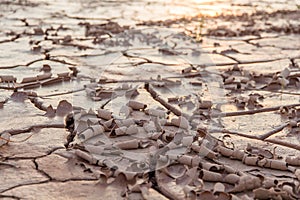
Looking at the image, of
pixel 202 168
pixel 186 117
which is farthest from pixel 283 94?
pixel 202 168

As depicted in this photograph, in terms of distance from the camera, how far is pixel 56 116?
248cm

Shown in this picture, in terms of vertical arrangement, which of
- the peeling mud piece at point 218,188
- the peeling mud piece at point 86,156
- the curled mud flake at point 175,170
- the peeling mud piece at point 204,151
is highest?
the peeling mud piece at point 204,151

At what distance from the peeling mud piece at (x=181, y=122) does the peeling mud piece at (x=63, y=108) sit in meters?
0.51

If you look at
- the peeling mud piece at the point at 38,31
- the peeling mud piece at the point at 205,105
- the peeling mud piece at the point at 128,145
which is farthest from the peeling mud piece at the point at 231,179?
the peeling mud piece at the point at 38,31

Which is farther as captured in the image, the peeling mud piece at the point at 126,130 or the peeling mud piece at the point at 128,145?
the peeling mud piece at the point at 126,130

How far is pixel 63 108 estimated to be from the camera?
8.40 feet

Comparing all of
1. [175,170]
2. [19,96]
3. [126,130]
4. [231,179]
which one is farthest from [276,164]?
[19,96]

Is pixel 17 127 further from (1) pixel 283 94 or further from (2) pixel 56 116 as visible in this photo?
(1) pixel 283 94

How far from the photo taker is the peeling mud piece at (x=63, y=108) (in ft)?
8.26

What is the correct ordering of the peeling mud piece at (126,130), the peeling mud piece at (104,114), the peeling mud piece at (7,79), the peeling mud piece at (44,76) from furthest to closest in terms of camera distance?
the peeling mud piece at (44,76) < the peeling mud piece at (7,79) < the peeling mud piece at (104,114) < the peeling mud piece at (126,130)

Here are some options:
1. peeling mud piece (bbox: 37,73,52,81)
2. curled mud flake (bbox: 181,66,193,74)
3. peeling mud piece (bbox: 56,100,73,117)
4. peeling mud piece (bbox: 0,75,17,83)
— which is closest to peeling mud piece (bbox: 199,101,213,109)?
peeling mud piece (bbox: 56,100,73,117)

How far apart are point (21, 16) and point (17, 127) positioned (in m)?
3.67

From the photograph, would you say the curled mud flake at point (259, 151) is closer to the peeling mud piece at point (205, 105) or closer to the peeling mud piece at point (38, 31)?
the peeling mud piece at point (205, 105)

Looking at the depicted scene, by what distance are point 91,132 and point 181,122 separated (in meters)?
0.41
